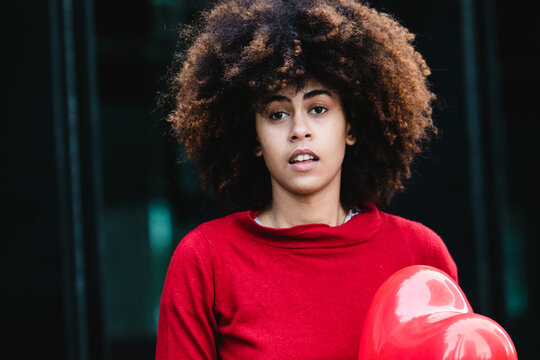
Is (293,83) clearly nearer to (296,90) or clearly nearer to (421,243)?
(296,90)

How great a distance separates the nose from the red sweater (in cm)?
27

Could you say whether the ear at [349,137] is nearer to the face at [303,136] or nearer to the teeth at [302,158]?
the face at [303,136]

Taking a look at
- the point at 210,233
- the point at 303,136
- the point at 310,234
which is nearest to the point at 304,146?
the point at 303,136

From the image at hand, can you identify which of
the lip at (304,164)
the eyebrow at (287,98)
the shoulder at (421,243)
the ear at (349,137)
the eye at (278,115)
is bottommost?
the shoulder at (421,243)

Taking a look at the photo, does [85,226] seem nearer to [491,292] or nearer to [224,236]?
[224,236]

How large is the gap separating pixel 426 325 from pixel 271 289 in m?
0.49

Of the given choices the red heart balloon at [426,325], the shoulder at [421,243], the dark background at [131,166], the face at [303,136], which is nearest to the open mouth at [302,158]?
the face at [303,136]

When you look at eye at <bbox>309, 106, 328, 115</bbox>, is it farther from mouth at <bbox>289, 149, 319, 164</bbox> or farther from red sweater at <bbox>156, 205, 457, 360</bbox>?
red sweater at <bbox>156, 205, 457, 360</bbox>

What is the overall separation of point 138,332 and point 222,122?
86.4 inches

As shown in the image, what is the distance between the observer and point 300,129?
1.98 meters

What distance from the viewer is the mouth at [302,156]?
1989 mm

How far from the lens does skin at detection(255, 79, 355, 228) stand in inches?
79.0

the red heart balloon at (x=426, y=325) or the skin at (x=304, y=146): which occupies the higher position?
the skin at (x=304, y=146)

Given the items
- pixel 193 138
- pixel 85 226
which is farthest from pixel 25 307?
pixel 193 138
